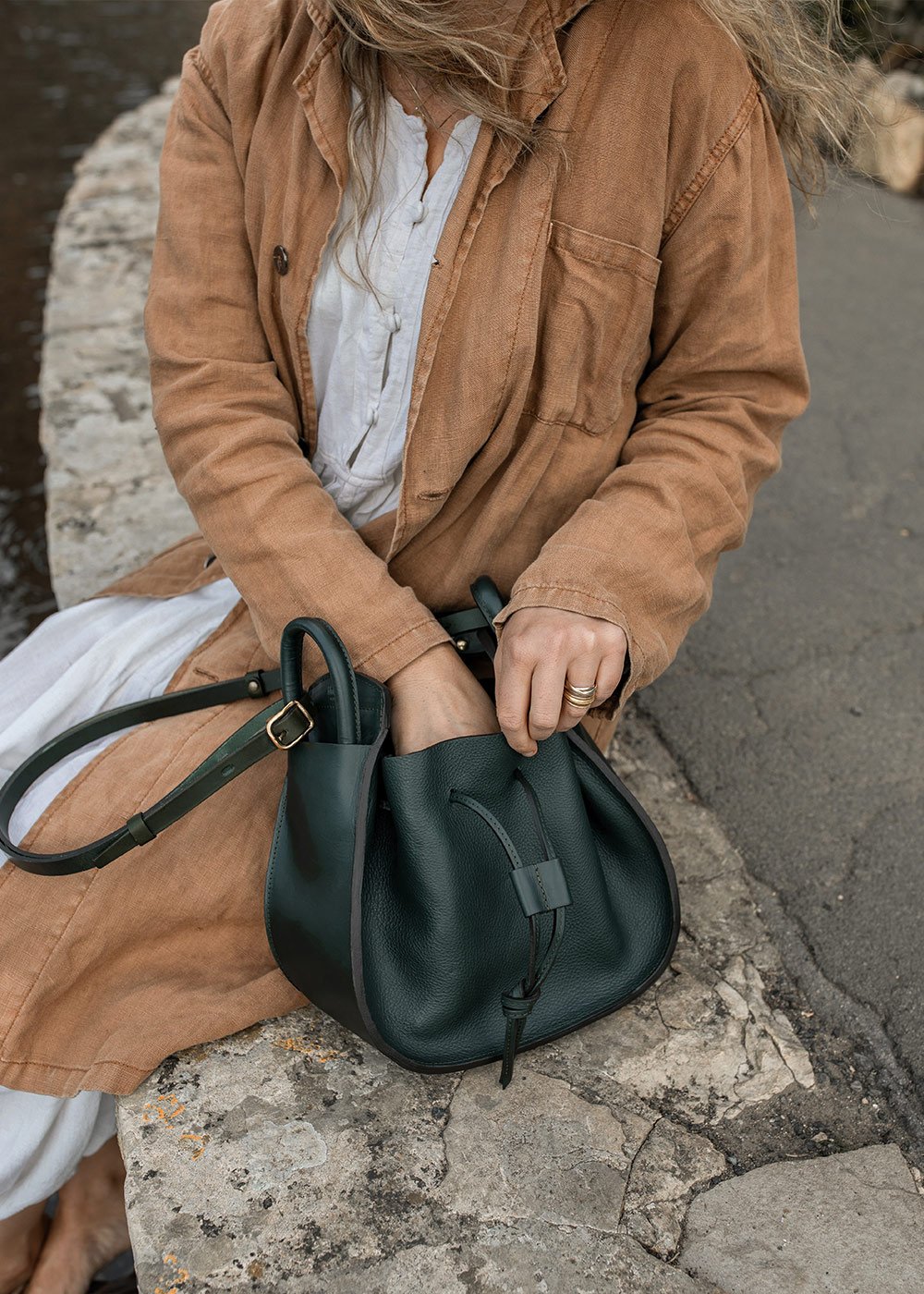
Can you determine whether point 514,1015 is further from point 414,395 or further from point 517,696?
point 414,395

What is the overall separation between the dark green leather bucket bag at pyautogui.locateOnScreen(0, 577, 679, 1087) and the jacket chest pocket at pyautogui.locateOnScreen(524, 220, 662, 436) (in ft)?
1.32

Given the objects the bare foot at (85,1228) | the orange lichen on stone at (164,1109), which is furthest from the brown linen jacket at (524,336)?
the bare foot at (85,1228)

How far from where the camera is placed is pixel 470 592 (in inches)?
60.2

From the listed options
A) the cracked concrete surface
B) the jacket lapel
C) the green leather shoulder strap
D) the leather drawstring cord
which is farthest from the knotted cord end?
the jacket lapel

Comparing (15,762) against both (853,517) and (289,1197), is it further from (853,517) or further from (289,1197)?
(853,517)

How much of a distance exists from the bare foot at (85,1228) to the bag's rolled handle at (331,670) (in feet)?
2.45

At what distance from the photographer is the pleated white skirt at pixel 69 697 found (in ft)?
4.55

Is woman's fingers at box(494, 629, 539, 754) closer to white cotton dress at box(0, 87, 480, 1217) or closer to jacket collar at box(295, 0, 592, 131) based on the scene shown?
white cotton dress at box(0, 87, 480, 1217)

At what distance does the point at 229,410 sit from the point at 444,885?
0.67m

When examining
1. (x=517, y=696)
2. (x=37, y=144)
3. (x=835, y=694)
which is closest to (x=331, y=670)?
(x=517, y=696)

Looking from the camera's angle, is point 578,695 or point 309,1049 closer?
point 578,695

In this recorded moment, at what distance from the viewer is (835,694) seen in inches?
87.0

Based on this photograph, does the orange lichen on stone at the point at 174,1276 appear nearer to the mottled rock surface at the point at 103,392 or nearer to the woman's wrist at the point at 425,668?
the woman's wrist at the point at 425,668

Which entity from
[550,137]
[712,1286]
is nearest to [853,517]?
[550,137]
